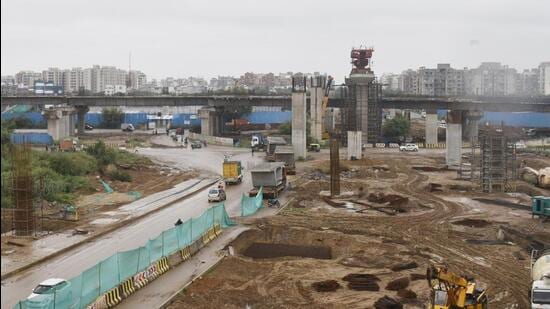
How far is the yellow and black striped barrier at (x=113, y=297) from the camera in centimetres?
1675

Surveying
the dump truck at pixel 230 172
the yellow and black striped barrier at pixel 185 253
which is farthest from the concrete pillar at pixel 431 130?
the yellow and black striped barrier at pixel 185 253

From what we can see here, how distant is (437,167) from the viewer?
187 feet

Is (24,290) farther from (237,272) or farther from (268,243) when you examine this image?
(268,243)

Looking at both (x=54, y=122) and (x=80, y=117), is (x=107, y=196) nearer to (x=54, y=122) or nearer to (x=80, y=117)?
(x=54, y=122)

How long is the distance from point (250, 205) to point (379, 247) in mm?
10099

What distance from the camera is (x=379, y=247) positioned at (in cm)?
2520

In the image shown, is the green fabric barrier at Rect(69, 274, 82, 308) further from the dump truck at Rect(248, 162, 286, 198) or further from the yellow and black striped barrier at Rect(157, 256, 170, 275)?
the dump truck at Rect(248, 162, 286, 198)

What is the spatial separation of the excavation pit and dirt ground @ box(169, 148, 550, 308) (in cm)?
13

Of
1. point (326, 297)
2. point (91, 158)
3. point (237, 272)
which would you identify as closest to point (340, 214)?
point (237, 272)

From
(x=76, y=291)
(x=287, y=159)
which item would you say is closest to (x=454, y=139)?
(x=287, y=159)

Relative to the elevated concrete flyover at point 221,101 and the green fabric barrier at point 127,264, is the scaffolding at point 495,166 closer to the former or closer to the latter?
the green fabric barrier at point 127,264

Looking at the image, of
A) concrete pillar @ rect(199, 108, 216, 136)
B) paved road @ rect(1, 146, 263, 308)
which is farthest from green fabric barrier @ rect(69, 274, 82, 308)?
concrete pillar @ rect(199, 108, 216, 136)

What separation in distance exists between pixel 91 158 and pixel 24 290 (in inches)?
1205

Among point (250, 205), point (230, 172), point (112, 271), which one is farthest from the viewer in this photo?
point (230, 172)
